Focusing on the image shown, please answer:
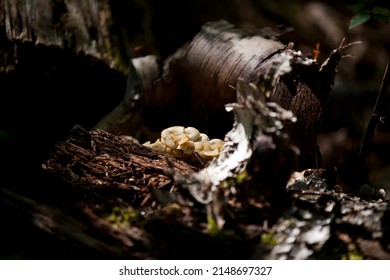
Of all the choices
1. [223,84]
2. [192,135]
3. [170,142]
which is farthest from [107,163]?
[223,84]

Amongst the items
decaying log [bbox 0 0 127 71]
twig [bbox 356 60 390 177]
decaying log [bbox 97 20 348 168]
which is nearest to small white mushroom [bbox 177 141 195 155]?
decaying log [bbox 97 20 348 168]

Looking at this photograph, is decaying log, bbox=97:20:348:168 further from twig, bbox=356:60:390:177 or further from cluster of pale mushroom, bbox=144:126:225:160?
cluster of pale mushroom, bbox=144:126:225:160

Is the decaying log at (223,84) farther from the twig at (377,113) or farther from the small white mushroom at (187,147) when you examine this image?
the small white mushroom at (187,147)

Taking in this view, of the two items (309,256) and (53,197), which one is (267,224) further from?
(53,197)

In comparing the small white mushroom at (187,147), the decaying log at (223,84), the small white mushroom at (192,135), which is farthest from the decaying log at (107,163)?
the decaying log at (223,84)

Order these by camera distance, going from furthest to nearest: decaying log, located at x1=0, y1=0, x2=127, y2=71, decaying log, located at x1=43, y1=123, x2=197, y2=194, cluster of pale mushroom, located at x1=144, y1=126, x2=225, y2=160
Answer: decaying log, located at x1=0, y1=0, x2=127, y2=71, cluster of pale mushroom, located at x1=144, y1=126, x2=225, y2=160, decaying log, located at x1=43, y1=123, x2=197, y2=194

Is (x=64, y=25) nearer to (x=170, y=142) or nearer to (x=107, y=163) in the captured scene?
(x=170, y=142)

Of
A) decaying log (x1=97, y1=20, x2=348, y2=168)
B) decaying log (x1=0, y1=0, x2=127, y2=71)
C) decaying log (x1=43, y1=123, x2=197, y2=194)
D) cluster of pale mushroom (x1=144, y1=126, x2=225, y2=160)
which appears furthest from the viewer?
decaying log (x1=0, y1=0, x2=127, y2=71)

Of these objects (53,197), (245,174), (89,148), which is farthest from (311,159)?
(53,197)
